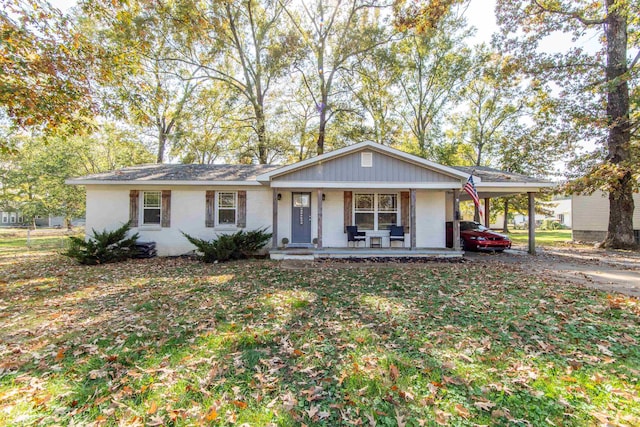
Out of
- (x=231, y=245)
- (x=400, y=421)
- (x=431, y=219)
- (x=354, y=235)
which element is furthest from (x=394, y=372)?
(x=431, y=219)

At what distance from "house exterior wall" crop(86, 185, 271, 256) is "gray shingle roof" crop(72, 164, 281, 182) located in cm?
40

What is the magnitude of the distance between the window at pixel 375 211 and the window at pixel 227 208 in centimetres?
495

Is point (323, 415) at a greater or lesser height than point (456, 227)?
lesser

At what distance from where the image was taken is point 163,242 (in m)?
11.6

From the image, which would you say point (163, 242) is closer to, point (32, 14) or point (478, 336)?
point (32, 14)

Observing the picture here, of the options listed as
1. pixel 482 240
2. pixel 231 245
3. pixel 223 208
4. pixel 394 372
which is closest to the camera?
pixel 394 372

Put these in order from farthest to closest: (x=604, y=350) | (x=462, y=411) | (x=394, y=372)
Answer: (x=604, y=350)
(x=394, y=372)
(x=462, y=411)

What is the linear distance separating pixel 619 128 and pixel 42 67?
2081 cm

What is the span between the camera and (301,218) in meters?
12.2

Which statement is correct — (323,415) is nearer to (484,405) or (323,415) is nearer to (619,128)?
(484,405)

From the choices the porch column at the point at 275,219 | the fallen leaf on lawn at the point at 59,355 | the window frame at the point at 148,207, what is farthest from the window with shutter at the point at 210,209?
the fallen leaf on lawn at the point at 59,355

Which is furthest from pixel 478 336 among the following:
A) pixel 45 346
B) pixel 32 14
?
pixel 32 14

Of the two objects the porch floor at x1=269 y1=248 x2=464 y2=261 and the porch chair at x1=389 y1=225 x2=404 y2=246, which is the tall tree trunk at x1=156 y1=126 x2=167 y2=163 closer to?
the porch floor at x1=269 y1=248 x2=464 y2=261

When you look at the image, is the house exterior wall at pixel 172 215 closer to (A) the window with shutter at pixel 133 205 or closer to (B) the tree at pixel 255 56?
(A) the window with shutter at pixel 133 205
